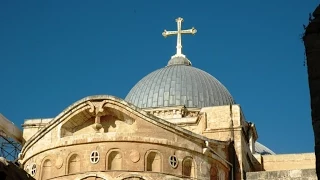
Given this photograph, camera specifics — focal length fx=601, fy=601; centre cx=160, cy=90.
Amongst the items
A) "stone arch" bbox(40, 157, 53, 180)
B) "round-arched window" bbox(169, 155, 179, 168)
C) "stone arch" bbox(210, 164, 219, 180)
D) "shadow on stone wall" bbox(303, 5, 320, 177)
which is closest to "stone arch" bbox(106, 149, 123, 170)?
"round-arched window" bbox(169, 155, 179, 168)

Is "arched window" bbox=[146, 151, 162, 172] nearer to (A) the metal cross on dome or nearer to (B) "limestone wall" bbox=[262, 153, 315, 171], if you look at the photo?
(B) "limestone wall" bbox=[262, 153, 315, 171]

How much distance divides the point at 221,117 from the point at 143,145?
5387 mm

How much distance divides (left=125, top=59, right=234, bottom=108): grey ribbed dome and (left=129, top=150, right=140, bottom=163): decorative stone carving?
9.28 m

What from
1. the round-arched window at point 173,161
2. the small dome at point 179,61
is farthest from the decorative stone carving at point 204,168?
the small dome at point 179,61

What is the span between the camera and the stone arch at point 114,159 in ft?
78.2

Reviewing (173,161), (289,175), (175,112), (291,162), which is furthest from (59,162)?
(291,162)

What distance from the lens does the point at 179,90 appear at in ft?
110

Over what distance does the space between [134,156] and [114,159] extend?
85cm

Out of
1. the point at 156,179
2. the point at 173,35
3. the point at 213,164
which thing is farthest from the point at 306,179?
the point at 173,35

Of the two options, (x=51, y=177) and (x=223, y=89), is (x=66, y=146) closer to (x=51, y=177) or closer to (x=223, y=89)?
(x=51, y=177)

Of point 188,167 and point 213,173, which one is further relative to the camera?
point 213,173

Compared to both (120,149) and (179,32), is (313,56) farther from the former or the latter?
(179,32)

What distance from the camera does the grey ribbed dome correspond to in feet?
109

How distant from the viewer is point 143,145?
24.1m
